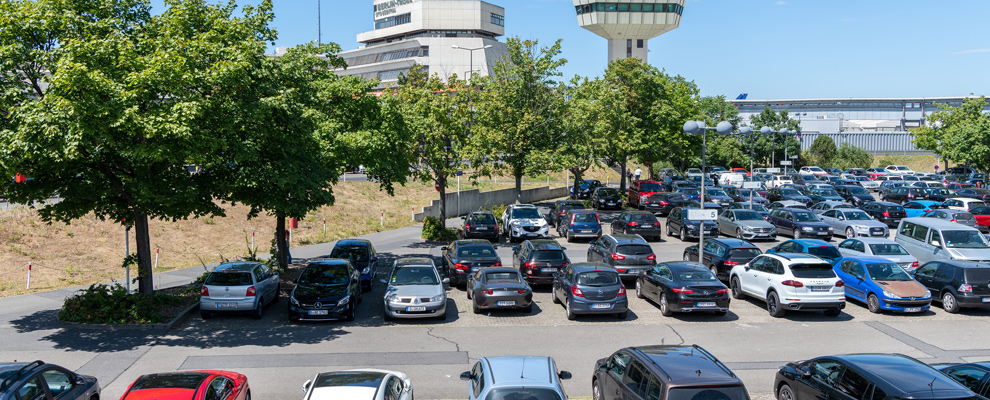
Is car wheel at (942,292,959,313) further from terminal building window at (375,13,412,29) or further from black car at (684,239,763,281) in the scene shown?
terminal building window at (375,13,412,29)

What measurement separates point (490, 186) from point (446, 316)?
3572 centimetres

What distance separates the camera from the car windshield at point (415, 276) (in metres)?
18.0

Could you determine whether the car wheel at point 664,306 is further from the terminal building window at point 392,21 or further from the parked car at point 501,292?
the terminal building window at point 392,21

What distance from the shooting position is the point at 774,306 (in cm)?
1809

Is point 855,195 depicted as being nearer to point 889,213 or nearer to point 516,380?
point 889,213

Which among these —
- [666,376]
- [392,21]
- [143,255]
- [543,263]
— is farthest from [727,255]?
[392,21]

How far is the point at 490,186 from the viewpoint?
53812mm

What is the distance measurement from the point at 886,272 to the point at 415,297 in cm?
1306

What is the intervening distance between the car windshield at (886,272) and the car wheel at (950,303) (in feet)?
3.68

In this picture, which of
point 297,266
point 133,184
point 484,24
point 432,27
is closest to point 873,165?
point 484,24

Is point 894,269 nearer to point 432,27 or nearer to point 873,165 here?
point 873,165

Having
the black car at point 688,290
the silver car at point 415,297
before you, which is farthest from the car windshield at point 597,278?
the silver car at point 415,297

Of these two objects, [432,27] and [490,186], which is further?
[432,27]

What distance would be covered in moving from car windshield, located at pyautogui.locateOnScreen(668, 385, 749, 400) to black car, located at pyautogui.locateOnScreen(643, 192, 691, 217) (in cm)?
3302
